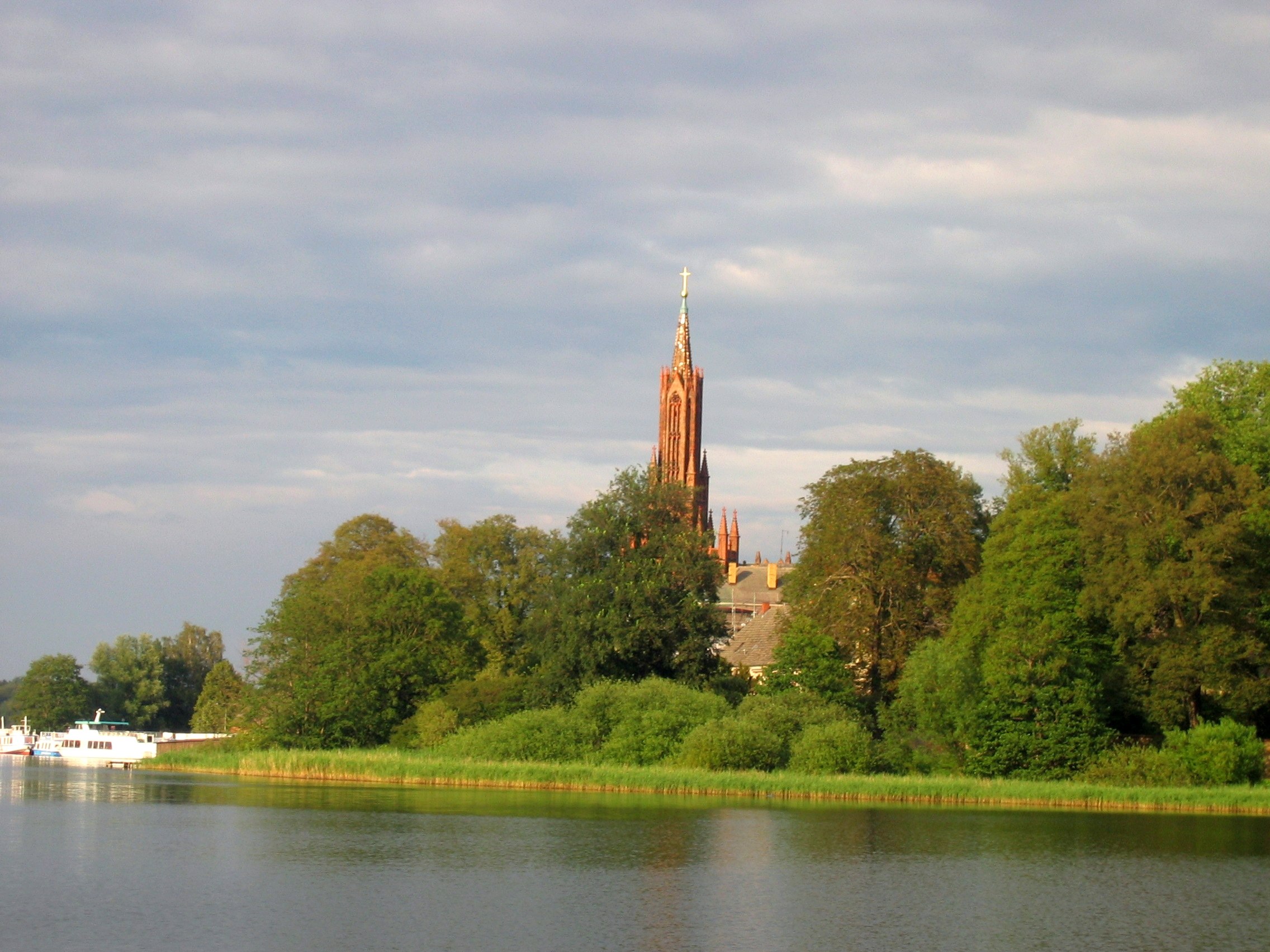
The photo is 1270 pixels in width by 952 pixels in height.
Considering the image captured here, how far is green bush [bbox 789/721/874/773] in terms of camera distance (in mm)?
51688

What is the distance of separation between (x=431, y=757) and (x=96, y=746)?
140ft

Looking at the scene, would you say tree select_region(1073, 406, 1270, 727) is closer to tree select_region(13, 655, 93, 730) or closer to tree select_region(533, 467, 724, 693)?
tree select_region(533, 467, 724, 693)

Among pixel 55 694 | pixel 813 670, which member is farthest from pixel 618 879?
pixel 55 694

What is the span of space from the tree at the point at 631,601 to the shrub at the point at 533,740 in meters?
3.85

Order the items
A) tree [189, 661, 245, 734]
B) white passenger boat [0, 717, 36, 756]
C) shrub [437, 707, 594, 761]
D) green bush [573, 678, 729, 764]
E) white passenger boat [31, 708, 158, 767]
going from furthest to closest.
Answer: tree [189, 661, 245, 734]
white passenger boat [0, 717, 36, 756]
white passenger boat [31, 708, 158, 767]
shrub [437, 707, 594, 761]
green bush [573, 678, 729, 764]

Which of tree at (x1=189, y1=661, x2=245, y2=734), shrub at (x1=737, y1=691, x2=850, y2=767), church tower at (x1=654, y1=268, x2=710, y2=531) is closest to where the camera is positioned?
shrub at (x1=737, y1=691, x2=850, y2=767)

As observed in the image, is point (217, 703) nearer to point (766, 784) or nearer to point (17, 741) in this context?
point (17, 741)

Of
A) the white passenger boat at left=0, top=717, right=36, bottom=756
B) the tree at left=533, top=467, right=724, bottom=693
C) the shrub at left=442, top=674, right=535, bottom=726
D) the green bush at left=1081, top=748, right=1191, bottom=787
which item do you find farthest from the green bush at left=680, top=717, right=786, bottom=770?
the white passenger boat at left=0, top=717, right=36, bottom=756

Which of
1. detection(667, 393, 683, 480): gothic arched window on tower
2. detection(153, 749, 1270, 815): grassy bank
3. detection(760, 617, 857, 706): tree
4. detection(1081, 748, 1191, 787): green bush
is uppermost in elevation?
detection(667, 393, 683, 480): gothic arched window on tower

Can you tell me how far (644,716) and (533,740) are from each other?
4712 mm

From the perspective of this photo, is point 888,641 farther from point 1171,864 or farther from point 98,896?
point 98,896

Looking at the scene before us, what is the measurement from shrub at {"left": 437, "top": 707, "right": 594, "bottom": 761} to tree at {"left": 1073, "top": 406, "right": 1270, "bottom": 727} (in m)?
19.5

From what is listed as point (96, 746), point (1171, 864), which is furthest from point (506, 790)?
point (96, 746)

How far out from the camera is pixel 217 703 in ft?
338
